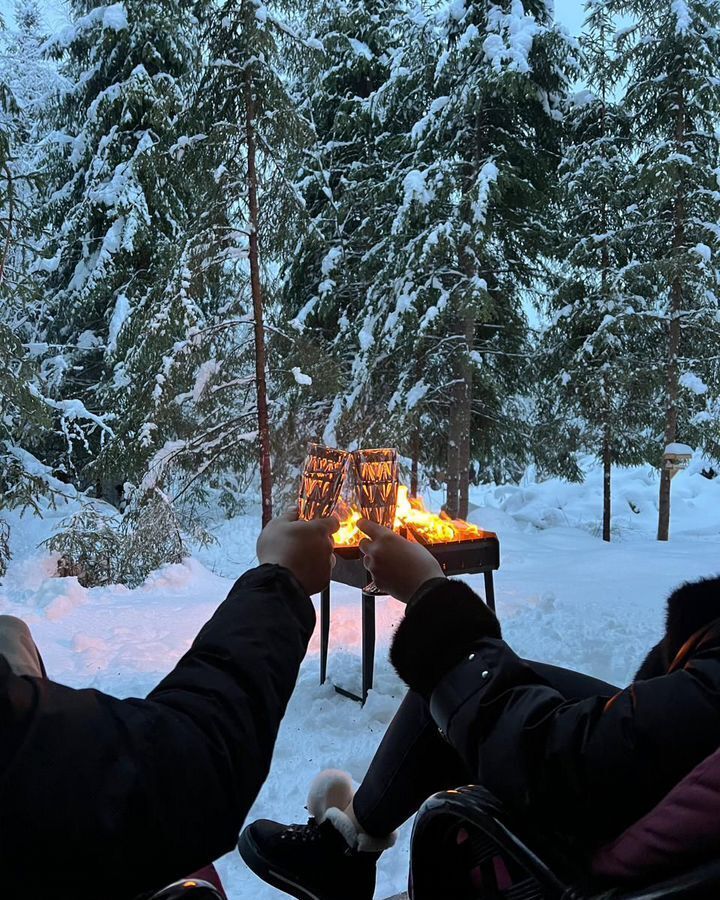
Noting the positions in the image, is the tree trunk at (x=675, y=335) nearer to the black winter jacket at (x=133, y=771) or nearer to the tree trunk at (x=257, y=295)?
the tree trunk at (x=257, y=295)

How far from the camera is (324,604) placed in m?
3.39

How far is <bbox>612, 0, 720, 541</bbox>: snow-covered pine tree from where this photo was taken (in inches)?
349

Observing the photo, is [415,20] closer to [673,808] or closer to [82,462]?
[82,462]

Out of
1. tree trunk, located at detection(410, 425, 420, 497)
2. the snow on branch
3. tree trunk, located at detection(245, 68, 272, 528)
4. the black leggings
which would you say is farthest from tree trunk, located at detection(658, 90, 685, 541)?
the black leggings

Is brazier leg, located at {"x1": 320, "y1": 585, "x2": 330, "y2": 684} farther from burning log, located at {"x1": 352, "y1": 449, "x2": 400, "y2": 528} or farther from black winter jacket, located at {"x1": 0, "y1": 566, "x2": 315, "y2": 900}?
black winter jacket, located at {"x1": 0, "y1": 566, "x2": 315, "y2": 900}

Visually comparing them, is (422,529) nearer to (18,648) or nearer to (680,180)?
(18,648)

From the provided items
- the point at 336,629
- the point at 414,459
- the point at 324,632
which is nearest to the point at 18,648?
the point at 324,632

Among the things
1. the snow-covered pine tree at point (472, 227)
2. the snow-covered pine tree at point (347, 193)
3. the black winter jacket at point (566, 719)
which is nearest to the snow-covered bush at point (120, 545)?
the snow-covered pine tree at point (347, 193)

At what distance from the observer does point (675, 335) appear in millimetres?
9680

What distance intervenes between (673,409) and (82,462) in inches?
341

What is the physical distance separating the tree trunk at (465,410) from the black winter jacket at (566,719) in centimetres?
748

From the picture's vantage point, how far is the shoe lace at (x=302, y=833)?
5.85 ft

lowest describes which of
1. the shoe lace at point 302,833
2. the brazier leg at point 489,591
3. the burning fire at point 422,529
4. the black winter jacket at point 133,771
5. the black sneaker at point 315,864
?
the black sneaker at point 315,864

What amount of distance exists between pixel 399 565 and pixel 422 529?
6.42 ft
